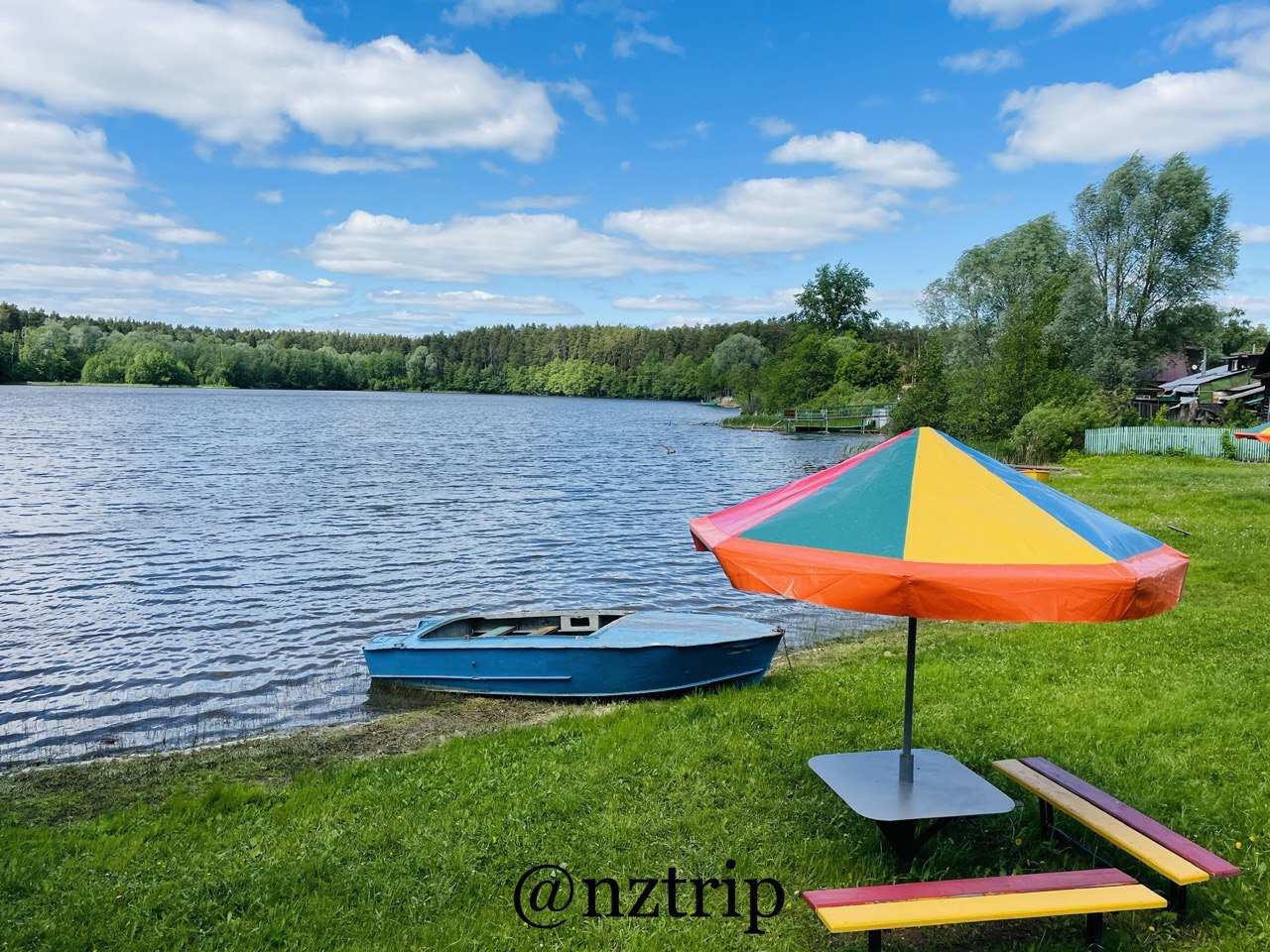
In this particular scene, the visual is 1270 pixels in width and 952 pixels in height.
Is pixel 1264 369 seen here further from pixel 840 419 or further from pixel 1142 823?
pixel 840 419

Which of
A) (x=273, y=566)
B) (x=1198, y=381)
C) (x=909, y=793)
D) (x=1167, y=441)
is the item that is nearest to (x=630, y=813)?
(x=909, y=793)

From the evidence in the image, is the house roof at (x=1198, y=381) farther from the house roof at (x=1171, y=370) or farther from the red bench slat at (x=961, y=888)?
the red bench slat at (x=961, y=888)

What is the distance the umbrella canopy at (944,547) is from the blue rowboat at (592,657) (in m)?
6.63

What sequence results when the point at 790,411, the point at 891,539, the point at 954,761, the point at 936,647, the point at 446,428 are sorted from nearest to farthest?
the point at 891,539 < the point at 954,761 < the point at 936,647 < the point at 446,428 < the point at 790,411

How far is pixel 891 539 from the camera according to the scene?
511 centimetres

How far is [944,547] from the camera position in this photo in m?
5.02

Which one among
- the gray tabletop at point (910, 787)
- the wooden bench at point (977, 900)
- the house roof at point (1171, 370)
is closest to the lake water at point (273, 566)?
the gray tabletop at point (910, 787)

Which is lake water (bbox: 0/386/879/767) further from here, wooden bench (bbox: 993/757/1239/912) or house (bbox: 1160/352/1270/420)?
house (bbox: 1160/352/1270/420)

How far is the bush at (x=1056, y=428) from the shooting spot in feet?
154

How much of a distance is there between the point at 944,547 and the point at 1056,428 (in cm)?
4684

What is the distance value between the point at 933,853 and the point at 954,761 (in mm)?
928

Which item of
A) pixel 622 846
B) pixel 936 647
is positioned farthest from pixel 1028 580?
pixel 936 647

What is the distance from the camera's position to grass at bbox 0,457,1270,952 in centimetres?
569

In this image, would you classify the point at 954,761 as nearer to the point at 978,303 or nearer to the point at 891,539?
the point at 891,539
